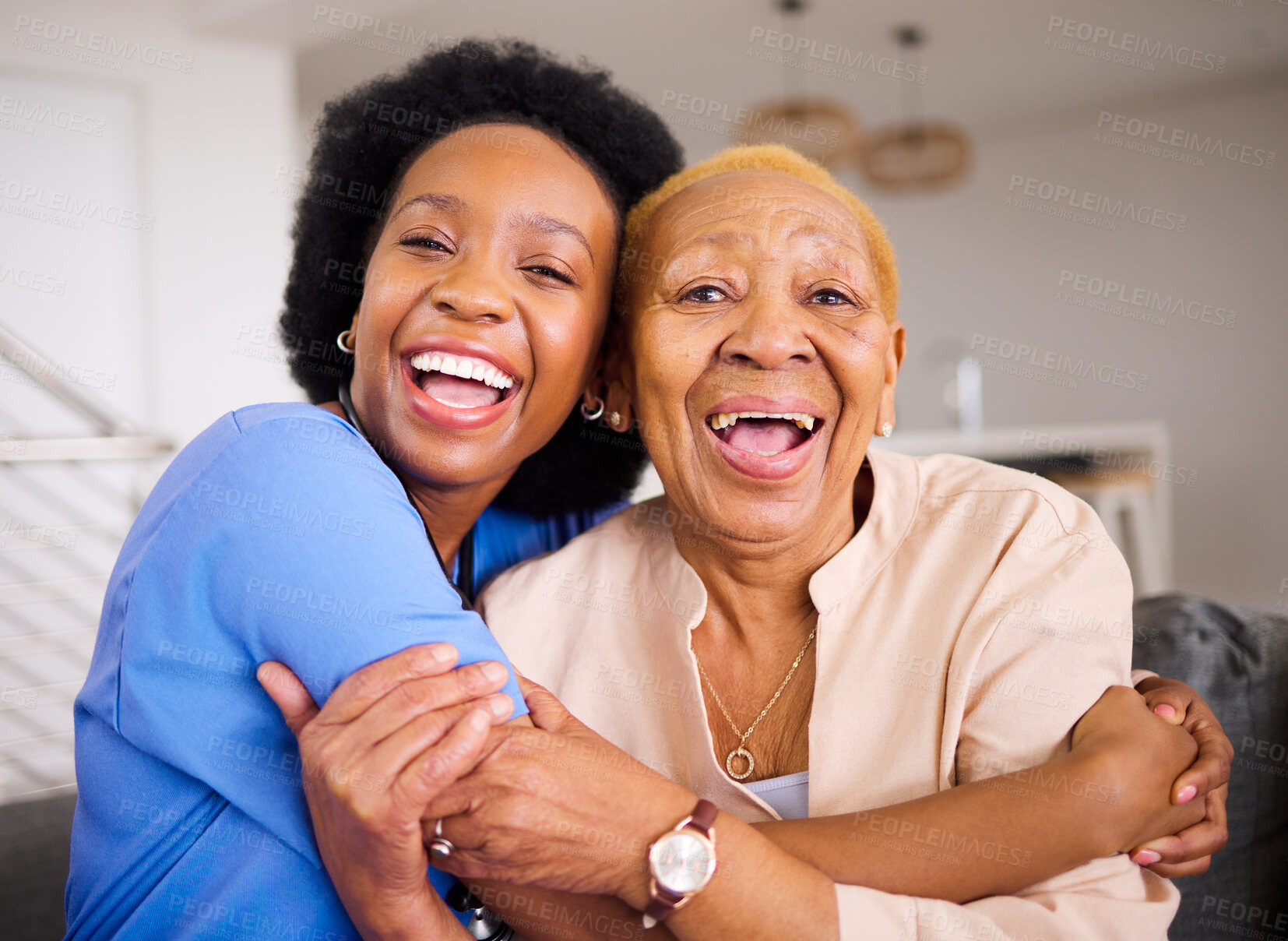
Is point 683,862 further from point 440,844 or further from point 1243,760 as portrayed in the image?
point 1243,760

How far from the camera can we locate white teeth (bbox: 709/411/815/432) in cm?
144

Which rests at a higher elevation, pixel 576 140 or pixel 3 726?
pixel 576 140

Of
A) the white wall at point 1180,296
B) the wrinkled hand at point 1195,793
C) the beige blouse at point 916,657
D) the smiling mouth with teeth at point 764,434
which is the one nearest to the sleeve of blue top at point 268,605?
the beige blouse at point 916,657

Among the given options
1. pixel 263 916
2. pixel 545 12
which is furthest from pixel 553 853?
pixel 545 12

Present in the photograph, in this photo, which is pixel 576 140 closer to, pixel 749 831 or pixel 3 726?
pixel 749 831

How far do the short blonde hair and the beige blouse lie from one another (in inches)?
12.8

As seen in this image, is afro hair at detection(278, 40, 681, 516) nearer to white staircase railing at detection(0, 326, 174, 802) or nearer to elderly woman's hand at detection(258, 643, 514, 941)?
elderly woman's hand at detection(258, 643, 514, 941)

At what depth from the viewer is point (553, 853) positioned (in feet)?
3.46

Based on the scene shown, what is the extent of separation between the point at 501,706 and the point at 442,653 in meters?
0.09

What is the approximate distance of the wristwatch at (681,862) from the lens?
1.05 m

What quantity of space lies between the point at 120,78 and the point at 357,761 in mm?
5820

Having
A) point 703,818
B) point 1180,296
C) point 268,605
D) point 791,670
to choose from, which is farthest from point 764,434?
point 1180,296

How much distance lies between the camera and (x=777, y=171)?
5.34ft

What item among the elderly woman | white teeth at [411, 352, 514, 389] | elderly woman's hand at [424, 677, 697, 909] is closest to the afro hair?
the elderly woman
